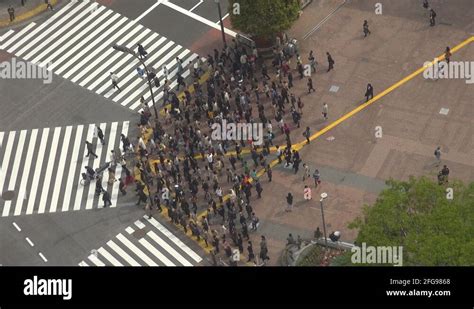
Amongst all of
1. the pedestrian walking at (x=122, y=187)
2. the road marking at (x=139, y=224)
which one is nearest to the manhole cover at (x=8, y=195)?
the pedestrian walking at (x=122, y=187)

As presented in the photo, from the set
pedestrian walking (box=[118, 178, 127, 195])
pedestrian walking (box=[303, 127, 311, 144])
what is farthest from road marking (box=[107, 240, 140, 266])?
pedestrian walking (box=[303, 127, 311, 144])

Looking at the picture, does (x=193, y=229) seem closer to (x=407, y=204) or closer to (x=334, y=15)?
(x=407, y=204)

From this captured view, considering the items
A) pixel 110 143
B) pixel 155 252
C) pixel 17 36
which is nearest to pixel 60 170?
pixel 110 143

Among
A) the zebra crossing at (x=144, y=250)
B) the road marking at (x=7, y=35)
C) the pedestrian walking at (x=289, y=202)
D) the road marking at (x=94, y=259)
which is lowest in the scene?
the road marking at (x=94, y=259)

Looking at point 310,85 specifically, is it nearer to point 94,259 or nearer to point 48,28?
point 94,259

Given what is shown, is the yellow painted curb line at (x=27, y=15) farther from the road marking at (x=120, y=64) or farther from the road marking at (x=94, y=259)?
the road marking at (x=94, y=259)
